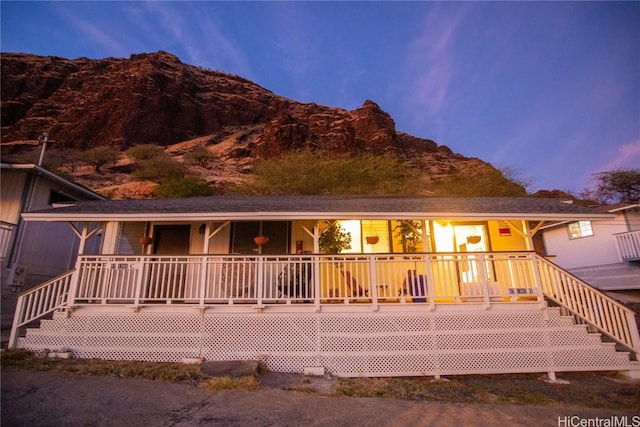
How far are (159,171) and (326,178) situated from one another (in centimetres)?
2184

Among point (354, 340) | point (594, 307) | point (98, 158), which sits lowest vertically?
point (354, 340)

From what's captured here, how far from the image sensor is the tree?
29.6m

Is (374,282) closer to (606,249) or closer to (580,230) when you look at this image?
(606,249)

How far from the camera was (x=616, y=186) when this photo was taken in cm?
3033

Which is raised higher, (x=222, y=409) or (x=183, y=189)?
(x=183, y=189)

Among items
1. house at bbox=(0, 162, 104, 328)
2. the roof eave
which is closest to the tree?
the roof eave

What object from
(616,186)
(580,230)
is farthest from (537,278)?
(616,186)

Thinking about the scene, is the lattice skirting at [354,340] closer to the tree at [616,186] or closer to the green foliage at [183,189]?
the green foliage at [183,189]

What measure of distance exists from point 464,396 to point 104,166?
150ft

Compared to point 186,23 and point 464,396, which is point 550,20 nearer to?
point 464,396

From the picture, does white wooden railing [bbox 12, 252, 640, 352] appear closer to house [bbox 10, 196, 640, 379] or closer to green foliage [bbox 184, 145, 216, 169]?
house [bbox 10, 196, 640, 379]

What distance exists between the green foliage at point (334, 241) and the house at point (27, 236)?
29.5ft

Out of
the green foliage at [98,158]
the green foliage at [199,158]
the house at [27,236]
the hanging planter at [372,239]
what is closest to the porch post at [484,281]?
the hanging planter at [372,239]

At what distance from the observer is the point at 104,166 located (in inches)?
1531
